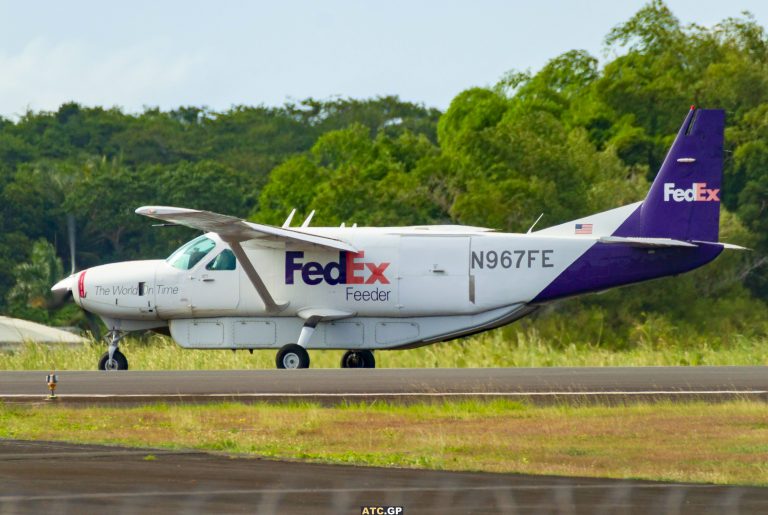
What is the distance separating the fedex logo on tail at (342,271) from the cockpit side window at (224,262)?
41.5 inches

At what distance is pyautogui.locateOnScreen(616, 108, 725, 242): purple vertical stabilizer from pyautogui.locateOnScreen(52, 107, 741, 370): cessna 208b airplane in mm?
18

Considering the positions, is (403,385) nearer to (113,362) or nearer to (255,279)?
(255,279)

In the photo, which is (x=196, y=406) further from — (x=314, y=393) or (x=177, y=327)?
(x=177, y=327)

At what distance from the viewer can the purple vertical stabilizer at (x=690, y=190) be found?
27.2m

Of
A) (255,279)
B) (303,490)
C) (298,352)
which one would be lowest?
(303,490)

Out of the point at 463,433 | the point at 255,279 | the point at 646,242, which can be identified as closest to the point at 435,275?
the point at 255,279

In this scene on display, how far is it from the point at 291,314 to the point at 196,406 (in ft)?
31.3

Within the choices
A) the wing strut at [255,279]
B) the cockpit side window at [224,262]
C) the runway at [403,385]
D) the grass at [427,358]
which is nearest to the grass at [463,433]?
the runway at [403,385]

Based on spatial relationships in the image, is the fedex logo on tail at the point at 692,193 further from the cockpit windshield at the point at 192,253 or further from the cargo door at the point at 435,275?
the cockpit windshield at the point at 192,253

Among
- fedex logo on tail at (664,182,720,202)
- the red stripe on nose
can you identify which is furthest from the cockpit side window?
fedex logo on tail at (664,182,720,202)

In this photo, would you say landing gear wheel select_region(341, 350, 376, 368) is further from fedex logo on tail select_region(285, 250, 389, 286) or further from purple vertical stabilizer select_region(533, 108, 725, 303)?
purple vertical stabilizer select_region(533, 108, 725, 303)

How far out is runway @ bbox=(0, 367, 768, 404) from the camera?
63.7ft

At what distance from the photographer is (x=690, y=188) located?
1073 inches

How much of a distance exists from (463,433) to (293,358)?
479 inches
